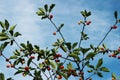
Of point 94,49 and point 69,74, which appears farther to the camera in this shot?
point 94,49

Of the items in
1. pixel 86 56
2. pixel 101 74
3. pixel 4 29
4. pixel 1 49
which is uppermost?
pixel 4 29

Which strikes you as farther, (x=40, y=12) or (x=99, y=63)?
(x=40, y=12)

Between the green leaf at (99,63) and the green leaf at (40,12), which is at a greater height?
the green leaf at (40,12)

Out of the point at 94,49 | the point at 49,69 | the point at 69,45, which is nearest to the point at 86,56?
the point at 69,45

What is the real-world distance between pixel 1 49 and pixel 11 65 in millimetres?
617

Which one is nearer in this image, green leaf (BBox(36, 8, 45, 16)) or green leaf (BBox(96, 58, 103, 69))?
green leaf (BBox(96, 58, 103, 69))

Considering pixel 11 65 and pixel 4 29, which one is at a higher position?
pixel 4 29

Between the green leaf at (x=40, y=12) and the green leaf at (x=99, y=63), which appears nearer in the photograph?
the green leaf at (x=99, y=63)

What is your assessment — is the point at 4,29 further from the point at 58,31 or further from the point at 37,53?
the point at 58,31

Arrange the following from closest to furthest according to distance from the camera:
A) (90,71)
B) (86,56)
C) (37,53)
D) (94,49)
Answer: (86,56) → (37,53) → (90,71) → (94,49)

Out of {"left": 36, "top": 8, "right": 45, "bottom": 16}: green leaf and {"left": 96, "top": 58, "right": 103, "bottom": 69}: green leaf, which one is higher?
{"left": 36, "top": 8, "right": 45, "bottom": 16}: green leaf

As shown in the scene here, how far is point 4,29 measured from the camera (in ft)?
24.7

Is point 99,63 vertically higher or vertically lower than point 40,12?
lower

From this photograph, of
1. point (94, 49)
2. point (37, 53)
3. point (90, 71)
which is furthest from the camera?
point (94, 49)
